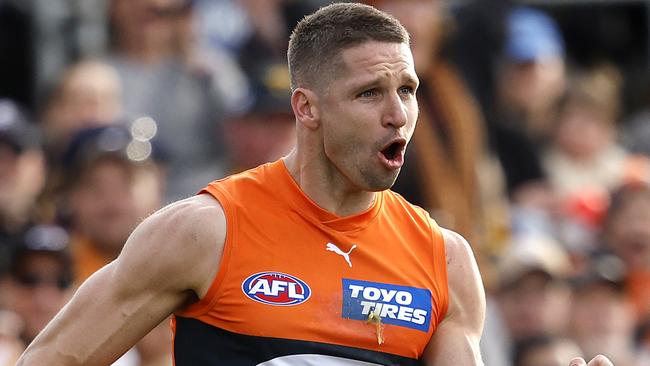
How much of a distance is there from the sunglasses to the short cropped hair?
3.39 m

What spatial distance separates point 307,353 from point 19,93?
6109mm

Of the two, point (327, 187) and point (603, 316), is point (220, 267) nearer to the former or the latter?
point (327, 187)

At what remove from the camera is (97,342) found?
15.6 feet

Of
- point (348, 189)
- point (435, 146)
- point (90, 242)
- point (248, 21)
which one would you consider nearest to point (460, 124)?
point (435, 146)

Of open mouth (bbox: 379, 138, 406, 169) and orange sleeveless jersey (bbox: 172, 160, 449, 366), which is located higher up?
open mouth (bbox: 379, 138, 406, 169)

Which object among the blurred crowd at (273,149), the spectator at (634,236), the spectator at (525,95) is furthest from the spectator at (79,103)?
the spectator at (634,236)

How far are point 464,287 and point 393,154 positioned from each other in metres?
0.54

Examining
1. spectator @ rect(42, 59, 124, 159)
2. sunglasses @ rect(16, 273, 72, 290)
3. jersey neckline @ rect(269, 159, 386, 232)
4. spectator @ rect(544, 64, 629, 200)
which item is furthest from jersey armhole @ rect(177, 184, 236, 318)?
spectator @ rect(544, 64, 629, 200)

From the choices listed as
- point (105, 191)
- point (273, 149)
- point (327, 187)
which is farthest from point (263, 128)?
point (327, 187)

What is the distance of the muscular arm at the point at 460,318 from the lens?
4.90m

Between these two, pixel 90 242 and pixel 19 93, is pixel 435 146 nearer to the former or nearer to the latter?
pixel 90 242

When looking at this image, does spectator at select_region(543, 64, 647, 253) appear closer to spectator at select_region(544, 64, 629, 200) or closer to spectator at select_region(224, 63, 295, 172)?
spectator at select_region(544, 64, 629, 200)

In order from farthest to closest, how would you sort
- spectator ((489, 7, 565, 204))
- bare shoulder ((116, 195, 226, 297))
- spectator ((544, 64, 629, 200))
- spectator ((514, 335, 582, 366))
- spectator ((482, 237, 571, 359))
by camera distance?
spectator ((544, 64, 629, 200))
spectator ((489, 7, 565, 204))
spectator ((482, 237, 571, 359))
spectator ((514, 335, 582, 366))
bare shoulder ((116, 195, 226, 297))

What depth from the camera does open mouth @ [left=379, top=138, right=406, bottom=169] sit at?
475cm
